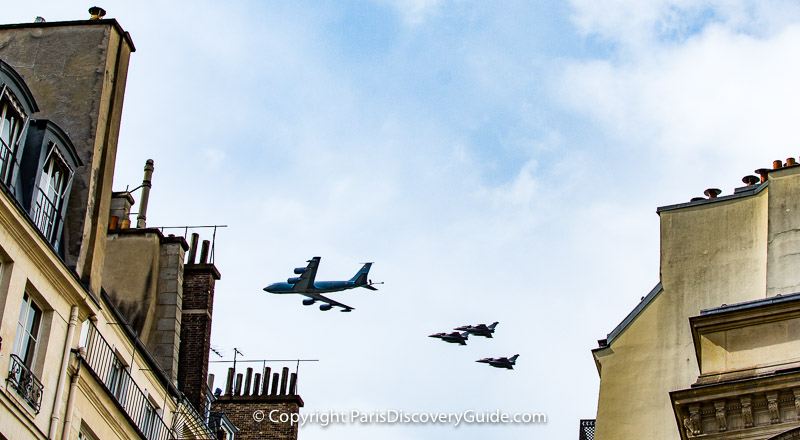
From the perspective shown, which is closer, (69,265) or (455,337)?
(69,265)

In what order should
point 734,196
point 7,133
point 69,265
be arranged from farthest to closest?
1. point 734,196
2. point 69,265
3. point 7,133

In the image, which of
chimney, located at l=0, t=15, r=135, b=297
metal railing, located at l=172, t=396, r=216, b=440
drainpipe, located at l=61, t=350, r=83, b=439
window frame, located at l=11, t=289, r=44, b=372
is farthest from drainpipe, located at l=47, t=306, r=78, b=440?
metal railing, located at l=172, t=396, r=216, b=440

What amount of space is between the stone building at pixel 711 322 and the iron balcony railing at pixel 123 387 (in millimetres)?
9011

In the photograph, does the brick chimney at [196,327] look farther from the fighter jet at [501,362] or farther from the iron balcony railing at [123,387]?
the fighter jet at [501,362]

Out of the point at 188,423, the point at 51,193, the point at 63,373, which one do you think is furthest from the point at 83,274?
the point at 188,423

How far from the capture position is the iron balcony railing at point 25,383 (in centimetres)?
2156

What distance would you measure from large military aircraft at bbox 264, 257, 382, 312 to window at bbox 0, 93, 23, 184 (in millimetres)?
46740

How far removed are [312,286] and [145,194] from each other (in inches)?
1490

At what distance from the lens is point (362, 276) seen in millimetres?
75312

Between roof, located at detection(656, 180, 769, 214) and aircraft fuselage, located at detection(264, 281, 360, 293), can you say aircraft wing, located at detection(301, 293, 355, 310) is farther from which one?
roof, located at detection(656, 180, 769, 214)

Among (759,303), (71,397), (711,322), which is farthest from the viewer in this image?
(759,303)

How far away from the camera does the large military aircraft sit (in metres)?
70.6

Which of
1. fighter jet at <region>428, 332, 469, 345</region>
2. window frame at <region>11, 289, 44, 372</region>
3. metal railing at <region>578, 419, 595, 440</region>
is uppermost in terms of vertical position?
fighter jet at <region>428, 332, 469, 345</region>

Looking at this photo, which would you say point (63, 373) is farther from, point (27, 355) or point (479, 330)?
point (479, 330)
